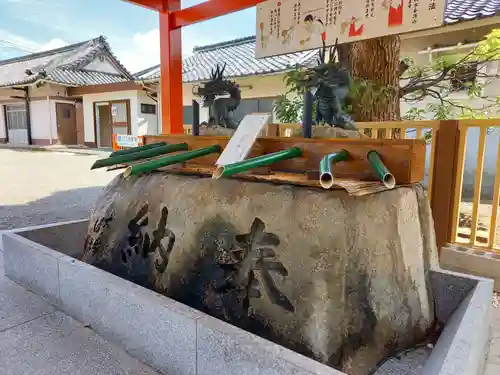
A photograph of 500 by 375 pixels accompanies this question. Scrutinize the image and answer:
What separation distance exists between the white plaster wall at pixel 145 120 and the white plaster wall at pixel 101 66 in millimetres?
5803

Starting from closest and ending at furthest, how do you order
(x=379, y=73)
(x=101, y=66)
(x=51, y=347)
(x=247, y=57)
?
(x=51, y=347), (x=379, y=73), (x=247, y=57), (x=101, y=66)

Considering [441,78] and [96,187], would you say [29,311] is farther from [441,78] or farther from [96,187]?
[96,187]

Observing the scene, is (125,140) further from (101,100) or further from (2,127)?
(2,127)

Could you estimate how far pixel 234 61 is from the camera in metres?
11.6

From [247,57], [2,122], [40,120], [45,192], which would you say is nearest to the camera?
[45,192]

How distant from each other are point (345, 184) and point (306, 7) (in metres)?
2.91

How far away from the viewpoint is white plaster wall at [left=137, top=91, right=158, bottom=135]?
537 inches

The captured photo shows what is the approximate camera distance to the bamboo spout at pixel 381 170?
1.29m

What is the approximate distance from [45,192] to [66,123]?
11.3 m

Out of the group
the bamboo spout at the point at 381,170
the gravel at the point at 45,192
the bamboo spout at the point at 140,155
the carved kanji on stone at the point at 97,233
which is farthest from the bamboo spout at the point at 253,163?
the gravel at the point at 45,192

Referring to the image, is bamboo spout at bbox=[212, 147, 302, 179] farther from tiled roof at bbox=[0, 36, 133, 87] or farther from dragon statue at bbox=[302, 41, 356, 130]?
tiled roof at bbox=[0, 36, 133, 87]

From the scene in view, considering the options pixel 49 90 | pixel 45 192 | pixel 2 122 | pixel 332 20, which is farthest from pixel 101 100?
pixel 332 20

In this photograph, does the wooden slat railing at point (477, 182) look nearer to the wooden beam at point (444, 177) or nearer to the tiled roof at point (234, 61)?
the wooden beam at point (444, 177)

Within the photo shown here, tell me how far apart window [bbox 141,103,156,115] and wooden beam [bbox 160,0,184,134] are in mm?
9870
